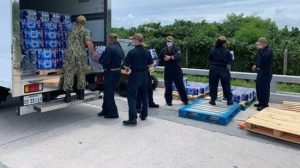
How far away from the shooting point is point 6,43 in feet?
18.3

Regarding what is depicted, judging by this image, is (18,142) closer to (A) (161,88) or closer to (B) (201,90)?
(B) (201,90)

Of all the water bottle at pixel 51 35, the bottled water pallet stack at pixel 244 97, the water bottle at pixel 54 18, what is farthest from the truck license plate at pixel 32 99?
the bottled water pallet stack at pixel 244 97

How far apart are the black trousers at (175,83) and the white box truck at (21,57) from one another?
5.93ft

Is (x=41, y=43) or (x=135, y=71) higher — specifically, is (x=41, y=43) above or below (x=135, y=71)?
above

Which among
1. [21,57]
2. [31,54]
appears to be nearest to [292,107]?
[31,54]

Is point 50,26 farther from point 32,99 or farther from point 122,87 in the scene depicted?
point 122,87

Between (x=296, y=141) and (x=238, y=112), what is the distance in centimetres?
234

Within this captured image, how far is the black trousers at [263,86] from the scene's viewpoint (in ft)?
26.2

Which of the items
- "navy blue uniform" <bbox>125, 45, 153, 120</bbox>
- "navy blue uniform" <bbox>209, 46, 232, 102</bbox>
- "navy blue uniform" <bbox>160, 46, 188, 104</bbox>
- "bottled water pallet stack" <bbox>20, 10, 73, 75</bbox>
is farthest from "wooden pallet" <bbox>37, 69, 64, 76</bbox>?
"navy blue uniform" <bbox>209, 46, 232, 102</bbox>

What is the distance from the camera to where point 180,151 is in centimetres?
530

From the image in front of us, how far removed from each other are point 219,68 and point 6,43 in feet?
15.4

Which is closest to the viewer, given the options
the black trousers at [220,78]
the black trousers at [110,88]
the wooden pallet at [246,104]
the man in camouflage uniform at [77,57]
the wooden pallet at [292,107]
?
the man in camouflage uniform at [77,57]

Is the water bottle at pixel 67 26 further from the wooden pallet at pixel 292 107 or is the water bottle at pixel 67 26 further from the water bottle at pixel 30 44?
the wooden pallet at pixel 292 107

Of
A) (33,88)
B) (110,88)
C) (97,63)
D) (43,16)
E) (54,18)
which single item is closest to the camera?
(33,88)
